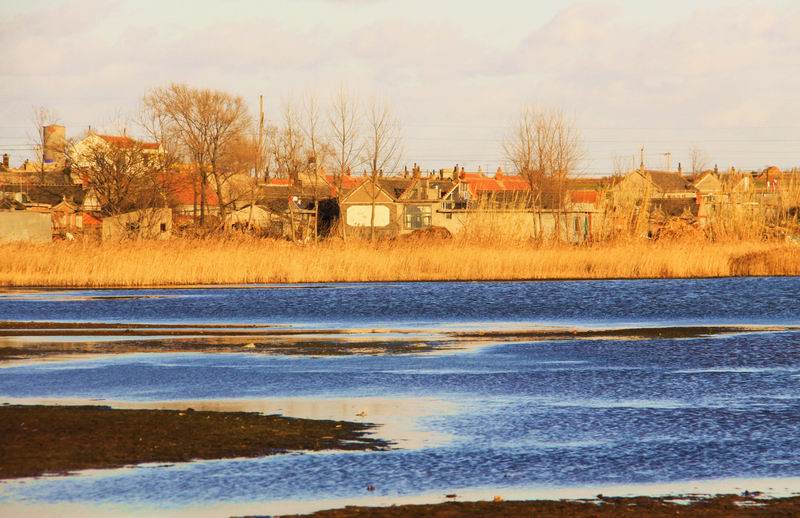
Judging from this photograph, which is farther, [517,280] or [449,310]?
[517,280]

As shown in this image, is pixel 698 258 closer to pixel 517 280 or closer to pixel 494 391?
pixel 517 280

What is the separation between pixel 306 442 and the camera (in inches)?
530

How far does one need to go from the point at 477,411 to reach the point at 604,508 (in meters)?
5.78

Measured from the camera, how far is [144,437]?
13.8 metres

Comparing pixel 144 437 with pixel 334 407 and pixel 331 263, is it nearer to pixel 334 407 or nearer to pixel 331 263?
pixel 334 407


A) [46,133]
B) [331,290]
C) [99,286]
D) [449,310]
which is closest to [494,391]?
[449,310]

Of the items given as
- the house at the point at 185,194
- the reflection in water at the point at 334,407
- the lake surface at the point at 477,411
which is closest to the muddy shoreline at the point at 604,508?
the lake surface at the point at 477,411

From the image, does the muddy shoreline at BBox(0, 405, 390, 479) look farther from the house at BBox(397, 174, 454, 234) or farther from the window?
the window

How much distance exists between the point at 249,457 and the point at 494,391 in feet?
20.4

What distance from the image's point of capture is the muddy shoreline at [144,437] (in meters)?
12.6

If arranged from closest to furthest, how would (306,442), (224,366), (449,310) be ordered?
(306,442)
(224,366)
(449,310)

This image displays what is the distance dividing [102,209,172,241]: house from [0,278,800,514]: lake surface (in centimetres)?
4434

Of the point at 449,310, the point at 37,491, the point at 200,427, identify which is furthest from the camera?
the point at 449,310

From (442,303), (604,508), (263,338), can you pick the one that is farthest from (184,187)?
(604,508)
